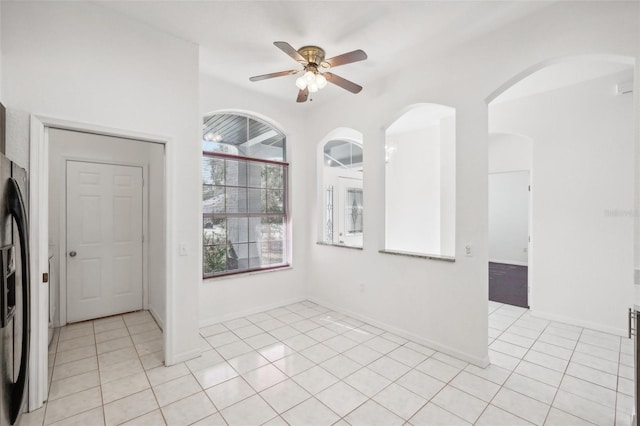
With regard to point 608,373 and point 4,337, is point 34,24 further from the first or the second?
point 608,373

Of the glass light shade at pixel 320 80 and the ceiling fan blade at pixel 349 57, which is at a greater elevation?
the ceiling fan blade at pixel 349 57

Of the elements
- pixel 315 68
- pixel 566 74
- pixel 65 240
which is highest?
pixel 566 74

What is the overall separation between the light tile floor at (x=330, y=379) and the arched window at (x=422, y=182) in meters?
2.16

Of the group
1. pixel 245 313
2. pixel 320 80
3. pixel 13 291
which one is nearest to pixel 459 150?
pixel 320 80

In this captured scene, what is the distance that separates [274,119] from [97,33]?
219 centimetres

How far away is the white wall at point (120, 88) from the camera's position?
80.2 inches

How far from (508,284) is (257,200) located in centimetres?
505

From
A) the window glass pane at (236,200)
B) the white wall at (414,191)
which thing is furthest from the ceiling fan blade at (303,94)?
the white wall at (414,191)

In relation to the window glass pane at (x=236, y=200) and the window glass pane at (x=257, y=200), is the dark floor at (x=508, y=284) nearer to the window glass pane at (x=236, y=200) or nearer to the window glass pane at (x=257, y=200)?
the window glass pane at (x=257, y=200)

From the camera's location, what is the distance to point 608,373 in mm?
2502

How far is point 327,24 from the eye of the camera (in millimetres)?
2490

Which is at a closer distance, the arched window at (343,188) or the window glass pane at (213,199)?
the window glass pane at (213,199)

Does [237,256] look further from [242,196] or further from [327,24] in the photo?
[327,24]

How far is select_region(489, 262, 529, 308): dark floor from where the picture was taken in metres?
4.66
